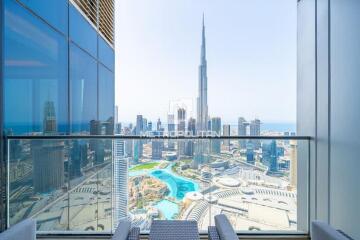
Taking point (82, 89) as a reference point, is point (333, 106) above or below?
below

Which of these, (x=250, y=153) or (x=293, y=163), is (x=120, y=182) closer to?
(x=250, y=153)

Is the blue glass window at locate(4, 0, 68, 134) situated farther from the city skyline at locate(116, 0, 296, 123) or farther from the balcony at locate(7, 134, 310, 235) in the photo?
the city skyline at locate(116, 0, 296, 123)

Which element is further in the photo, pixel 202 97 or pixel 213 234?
pixel 202 97

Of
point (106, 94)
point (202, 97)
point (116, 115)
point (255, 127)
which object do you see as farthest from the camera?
point (106, 94)

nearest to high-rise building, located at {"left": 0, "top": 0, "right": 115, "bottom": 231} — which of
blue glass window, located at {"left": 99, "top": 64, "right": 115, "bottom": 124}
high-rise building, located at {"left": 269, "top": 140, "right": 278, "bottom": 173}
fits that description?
blue glass window, located at {"left": 99, "top": 64, "right": 115, "bottom": 124}

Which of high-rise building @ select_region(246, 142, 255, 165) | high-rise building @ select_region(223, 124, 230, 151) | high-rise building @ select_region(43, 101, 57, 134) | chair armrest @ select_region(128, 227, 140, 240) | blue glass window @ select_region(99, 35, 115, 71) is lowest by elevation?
chair armrest @ select_region(128, 227, 140, 240)

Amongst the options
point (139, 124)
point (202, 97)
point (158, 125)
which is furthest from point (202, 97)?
point (139, 124)

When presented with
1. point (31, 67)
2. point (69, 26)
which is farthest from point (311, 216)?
point (69, 26)
